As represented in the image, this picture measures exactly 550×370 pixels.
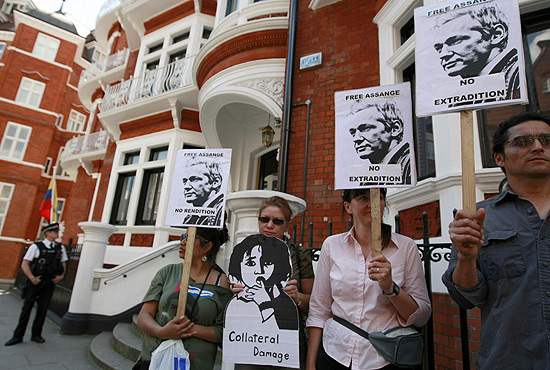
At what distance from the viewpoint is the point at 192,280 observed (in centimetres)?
217

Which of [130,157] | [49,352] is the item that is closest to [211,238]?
[49,352]

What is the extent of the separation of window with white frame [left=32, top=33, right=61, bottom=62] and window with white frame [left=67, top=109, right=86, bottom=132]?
366 cm

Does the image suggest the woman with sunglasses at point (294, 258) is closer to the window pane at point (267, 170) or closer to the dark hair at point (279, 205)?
the dark hair at point (279, 205)

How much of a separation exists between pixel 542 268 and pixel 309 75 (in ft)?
16.2

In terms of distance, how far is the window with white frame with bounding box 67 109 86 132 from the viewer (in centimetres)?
2209

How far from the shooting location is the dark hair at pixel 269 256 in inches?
75.2

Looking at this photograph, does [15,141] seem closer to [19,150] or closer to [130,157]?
[19,150]

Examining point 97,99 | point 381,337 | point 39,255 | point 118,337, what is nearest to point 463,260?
point 381,337

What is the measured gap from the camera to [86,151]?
14.9 metres

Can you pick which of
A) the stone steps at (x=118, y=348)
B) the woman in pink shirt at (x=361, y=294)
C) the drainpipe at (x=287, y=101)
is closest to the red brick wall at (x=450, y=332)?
the woman in pink shirt at (x=361, y=294)

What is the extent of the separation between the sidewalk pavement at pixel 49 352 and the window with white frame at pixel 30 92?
711 inches

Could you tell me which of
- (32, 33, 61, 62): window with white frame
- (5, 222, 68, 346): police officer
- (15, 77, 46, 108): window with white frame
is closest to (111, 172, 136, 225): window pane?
(5, 222, 68, 346): police officer

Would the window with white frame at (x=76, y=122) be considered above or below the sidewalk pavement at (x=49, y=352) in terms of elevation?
above

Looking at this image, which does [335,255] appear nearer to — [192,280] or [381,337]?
[381,337]
